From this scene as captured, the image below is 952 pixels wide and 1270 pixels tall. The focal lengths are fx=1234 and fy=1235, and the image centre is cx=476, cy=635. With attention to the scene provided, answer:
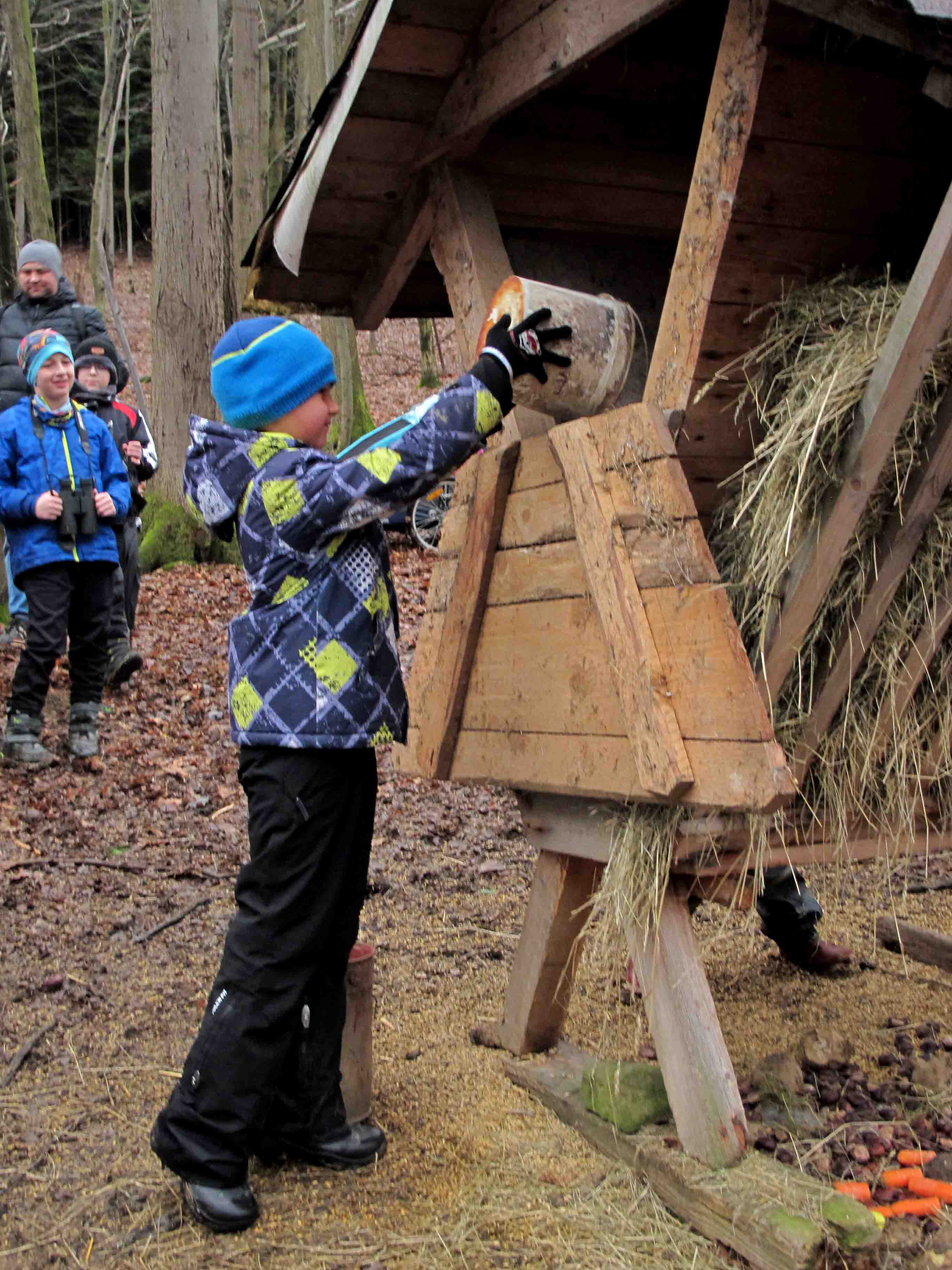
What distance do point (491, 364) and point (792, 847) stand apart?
1.32m

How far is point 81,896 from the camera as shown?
493 cm

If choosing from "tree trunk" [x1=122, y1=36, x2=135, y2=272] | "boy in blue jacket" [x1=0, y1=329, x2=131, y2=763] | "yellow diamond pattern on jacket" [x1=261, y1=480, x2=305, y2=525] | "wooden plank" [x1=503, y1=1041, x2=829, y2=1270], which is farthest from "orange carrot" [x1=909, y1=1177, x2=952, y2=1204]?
"tree trunk" [x1=122, y1=36, x2=135, y2=272]

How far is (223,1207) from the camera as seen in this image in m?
2.69

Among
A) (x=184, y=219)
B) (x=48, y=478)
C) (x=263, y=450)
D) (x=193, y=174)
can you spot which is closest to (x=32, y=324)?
(x=48, y=478)

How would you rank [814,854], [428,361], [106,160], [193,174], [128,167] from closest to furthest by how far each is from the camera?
1. [814,854]
2. [193,174]
3. [428,361]
4. [106,160]
5. [128,167]

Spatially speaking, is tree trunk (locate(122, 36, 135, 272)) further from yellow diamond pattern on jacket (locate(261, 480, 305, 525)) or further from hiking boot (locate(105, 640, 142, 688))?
yellow diamond pattern on jacket (locate(261, 480, 305, 525))

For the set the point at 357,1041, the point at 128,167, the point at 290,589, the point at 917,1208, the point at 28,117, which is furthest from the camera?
the point at 128,167

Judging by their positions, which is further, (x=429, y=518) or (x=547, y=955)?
(x=429, y=518)

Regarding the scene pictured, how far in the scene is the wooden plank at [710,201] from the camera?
8.15ft

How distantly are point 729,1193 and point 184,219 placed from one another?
9.75 metres

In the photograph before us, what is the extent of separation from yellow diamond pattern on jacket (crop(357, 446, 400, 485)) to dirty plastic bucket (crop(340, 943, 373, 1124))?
125 centimetres

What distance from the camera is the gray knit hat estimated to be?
716cm

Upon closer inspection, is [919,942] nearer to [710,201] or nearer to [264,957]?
[264,957]

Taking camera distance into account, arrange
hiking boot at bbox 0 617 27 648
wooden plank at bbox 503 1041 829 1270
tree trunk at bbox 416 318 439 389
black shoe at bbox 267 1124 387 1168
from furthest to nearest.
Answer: tree trunk at bbox 416 318 439 389 < hiking boot at bbox 0 617 27 648 < black shoe at bbox 267 1124 387 1168 < wooden plank at bbox 503 1041 829 1270
